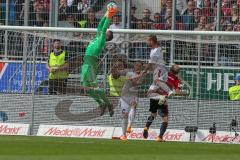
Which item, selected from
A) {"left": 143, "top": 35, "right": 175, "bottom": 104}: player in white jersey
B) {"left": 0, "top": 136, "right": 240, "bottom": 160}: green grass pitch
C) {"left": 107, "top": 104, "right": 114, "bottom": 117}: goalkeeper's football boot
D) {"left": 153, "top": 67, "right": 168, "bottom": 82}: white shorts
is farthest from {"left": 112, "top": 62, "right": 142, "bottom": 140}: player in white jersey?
{"left": 0, "top": 136, "right": 240, "bottom": 160}: green grass pitch

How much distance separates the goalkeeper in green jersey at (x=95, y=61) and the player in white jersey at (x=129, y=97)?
20.3 inches

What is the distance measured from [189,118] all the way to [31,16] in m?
5.86

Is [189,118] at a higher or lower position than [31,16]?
lower

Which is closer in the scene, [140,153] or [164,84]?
[140,153]

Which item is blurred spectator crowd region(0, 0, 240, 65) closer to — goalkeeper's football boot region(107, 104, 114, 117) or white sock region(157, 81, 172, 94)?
goalkeeper's football boot region(107, 104, 114, 117)

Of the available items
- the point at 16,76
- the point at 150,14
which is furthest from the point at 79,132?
the point at 150,14

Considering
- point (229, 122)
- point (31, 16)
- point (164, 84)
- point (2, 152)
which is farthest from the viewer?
point (31, 16)

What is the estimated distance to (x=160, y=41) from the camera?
25750 mm

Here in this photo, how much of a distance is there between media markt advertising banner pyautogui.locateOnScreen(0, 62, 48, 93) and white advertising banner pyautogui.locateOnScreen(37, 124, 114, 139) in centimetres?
143

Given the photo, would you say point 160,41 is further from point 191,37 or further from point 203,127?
point 203,127

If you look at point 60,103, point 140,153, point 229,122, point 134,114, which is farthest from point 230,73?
point 140,153

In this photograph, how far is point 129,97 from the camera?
24172 millimetres

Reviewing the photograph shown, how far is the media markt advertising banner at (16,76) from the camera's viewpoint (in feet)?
85.7

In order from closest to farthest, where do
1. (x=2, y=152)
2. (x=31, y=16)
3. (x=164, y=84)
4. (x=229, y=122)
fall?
(x=2, y=152)
(x=164, y=84)
(x=229, y=122)
(x=31, y=16)
